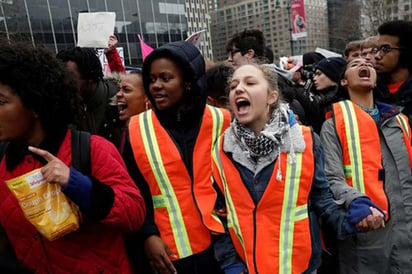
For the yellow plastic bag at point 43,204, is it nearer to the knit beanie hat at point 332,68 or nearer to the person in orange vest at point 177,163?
the person in orange vest at point 177,163

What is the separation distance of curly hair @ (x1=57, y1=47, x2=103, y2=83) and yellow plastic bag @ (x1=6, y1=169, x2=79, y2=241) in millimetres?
1501

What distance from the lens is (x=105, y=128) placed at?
2.82 m

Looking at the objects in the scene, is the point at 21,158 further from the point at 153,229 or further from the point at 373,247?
the point at 373,247

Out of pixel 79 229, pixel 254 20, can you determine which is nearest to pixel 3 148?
pixel 79 229

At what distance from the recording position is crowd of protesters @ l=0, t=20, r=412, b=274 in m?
1.57

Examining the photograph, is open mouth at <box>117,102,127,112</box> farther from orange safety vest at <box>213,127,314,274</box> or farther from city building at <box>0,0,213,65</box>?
city building at <box>0,0,213,65</box>

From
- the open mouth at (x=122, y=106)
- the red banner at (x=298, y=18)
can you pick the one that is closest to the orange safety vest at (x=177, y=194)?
the open mouth at (x=122, y=106)

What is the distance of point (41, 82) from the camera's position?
5.15ft

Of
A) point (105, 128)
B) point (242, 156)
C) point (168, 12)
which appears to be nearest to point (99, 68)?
point (105, 128)

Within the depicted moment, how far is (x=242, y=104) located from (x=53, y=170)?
1.05m

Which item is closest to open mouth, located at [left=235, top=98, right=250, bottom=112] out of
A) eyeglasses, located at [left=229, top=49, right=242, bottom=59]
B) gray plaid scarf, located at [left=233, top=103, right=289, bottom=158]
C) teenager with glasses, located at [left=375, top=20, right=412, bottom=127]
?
gray plaid scarf, located at [left=233, top=103, right=289, bottom=158]

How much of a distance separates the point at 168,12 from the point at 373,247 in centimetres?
3978

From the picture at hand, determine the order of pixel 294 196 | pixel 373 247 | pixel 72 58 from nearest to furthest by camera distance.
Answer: pixel 294 196 < pixel 373 247 < pixel 72 58

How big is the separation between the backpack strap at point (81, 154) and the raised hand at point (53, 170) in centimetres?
15
